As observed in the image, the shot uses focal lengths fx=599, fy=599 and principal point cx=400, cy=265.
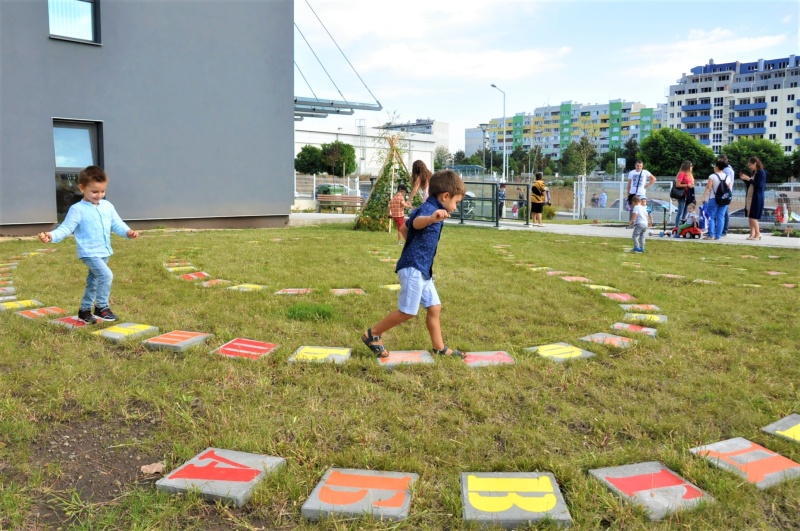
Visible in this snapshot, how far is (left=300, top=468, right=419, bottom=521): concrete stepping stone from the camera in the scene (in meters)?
2.12

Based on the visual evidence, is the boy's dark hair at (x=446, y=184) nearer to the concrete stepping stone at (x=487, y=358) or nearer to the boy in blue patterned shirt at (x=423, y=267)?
the boy in blue patterned shirt at (x=423, y=267)

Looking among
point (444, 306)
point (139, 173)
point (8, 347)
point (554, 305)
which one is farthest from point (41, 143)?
point (554, 305)

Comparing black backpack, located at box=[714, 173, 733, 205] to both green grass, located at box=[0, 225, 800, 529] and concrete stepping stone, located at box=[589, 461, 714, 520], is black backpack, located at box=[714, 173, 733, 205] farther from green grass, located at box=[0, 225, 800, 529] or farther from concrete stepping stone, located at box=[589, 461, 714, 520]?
concrete stepping stone, located at box=[589, 461, 714, 520]

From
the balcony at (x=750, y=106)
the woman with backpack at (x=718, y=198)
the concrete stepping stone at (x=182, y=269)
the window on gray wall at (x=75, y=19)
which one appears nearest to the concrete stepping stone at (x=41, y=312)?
the concrete stepping stone at (x=182, y=269)

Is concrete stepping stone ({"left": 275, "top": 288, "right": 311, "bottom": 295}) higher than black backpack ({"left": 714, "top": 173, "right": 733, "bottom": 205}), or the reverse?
black backpack ({"left": 714, "top": 173, "right": 733, "bottom": 205})

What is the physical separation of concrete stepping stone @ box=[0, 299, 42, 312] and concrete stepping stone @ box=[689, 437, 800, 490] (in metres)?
5.18

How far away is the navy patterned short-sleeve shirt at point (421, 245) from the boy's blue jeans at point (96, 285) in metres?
2.60

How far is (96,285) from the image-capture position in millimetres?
4910

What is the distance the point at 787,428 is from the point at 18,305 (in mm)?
5646

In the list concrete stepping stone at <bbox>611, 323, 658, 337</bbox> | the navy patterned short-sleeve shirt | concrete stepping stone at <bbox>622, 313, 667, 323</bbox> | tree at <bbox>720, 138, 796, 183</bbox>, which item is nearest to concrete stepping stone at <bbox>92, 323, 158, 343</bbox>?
the navy patterned short-sleeve shirt

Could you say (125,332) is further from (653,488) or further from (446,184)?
(653,488)

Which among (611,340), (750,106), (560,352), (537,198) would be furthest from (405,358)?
(750,106)

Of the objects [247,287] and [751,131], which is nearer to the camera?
[247,287]

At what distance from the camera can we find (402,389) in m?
3.33
